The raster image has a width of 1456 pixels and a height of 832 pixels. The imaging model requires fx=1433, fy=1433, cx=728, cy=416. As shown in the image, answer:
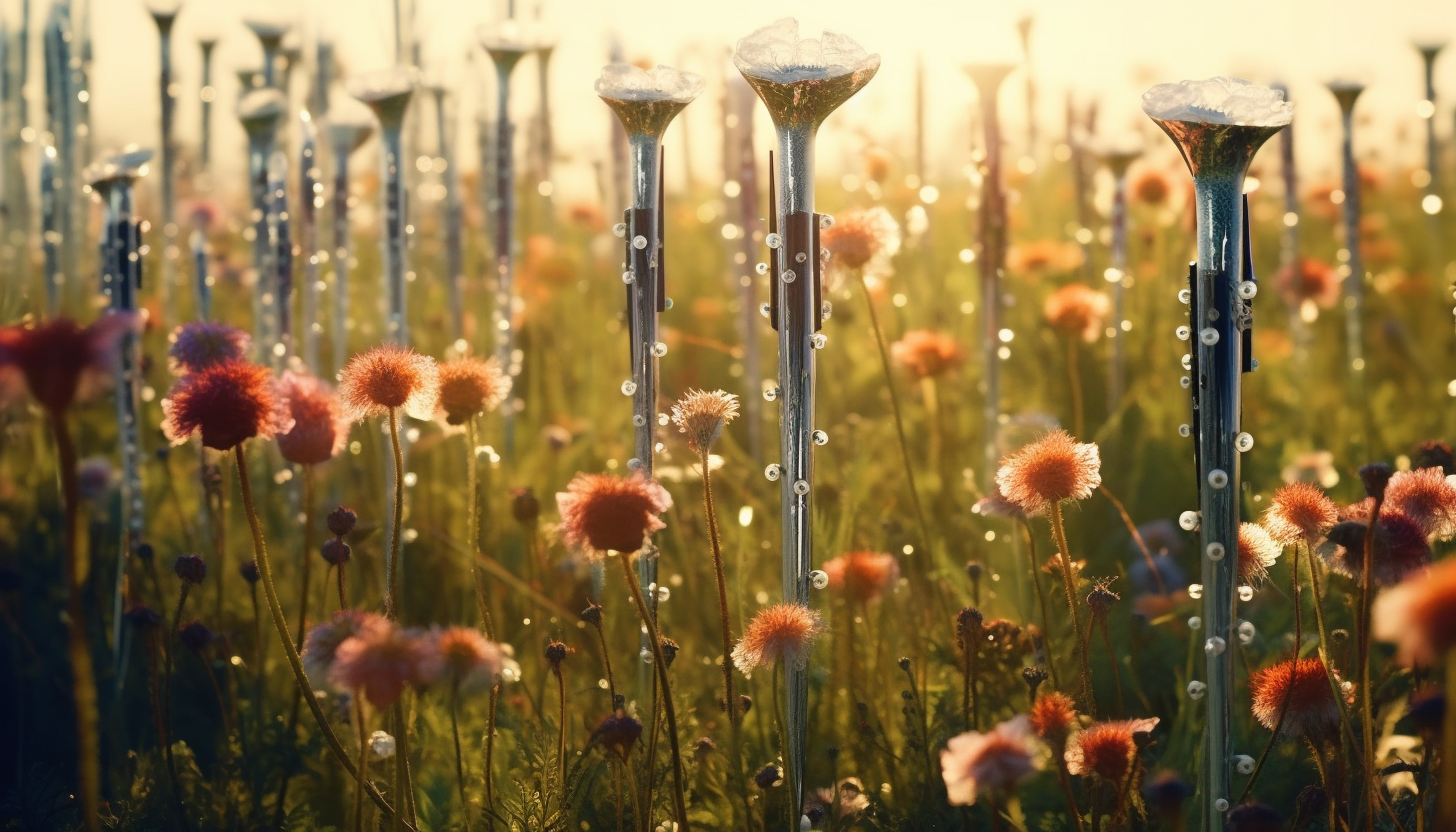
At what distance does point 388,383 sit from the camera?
1310 mm

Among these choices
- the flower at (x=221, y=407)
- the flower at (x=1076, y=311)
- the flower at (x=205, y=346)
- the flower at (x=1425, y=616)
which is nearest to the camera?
the flower at (x=1425, y=616)

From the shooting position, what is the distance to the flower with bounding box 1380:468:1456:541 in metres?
1.26

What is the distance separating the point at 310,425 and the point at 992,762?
78 centimetres

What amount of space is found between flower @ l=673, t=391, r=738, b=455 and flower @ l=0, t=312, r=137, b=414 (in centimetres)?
52

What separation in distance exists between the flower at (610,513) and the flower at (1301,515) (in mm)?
550

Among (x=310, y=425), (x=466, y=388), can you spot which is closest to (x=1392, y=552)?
(x=466, y=388)

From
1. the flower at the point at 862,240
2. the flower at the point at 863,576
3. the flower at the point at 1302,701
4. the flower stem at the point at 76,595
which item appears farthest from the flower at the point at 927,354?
the flower stem at the point at 76,595

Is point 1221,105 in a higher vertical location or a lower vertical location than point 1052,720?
higher

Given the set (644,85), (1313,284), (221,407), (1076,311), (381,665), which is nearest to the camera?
(381,665)

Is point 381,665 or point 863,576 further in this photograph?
point 863,576

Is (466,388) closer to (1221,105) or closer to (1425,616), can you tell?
(1221,105)

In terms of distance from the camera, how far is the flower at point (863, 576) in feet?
5.54

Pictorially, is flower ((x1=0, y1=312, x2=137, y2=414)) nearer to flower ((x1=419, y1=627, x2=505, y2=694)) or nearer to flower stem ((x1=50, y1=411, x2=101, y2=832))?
flower stem ((x1=50, y1=411, x2=101, y2=832))

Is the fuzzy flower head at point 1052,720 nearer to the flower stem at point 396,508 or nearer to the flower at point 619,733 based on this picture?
the flower at point 619,733
